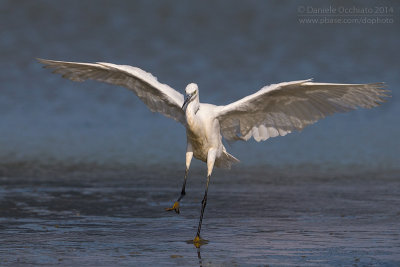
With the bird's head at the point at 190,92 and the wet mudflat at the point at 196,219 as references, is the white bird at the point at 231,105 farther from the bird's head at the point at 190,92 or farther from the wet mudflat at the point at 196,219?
the wet mudflat at the point at 196,219

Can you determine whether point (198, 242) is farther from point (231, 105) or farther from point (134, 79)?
point (134, 79)

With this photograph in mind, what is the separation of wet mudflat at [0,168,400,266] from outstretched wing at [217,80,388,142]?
1257 millimetres

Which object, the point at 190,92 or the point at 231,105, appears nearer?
the point at 190,92

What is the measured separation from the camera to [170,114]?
1350 centimetres

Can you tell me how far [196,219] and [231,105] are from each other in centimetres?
171

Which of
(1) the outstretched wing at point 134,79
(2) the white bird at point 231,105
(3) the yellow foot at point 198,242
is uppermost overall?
(1) the outstretched wing at point 134,79

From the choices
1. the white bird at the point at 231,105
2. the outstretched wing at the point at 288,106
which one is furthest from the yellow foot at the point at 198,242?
the outstretched wing at the point at 288,106

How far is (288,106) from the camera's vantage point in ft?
41.0

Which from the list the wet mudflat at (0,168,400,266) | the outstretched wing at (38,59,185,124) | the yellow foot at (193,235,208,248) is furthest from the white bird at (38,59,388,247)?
the yellow foot at (193,235,208,248)

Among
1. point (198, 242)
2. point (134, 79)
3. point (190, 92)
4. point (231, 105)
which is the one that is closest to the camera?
point (198, 242)

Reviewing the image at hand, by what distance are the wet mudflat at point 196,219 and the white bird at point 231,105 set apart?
83cm

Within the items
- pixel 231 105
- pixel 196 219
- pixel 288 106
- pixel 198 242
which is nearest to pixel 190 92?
pixel 231 105

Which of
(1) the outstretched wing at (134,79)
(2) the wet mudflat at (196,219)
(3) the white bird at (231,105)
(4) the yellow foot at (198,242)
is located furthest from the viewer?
(1) the outstretched wing at (134,79)

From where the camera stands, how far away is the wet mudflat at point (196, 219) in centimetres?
951
